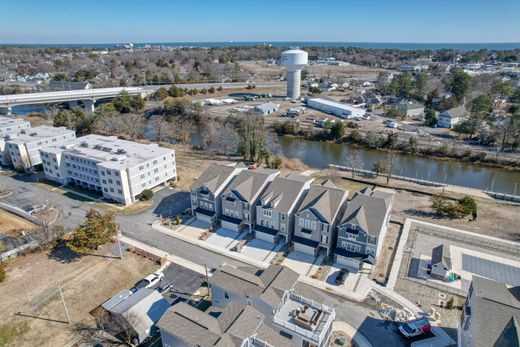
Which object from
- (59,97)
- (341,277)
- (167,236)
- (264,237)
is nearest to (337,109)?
(264,237)

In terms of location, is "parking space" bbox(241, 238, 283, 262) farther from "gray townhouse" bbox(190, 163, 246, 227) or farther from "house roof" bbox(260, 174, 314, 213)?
"gray townhouse" bbox(190, 163, 246, 227)

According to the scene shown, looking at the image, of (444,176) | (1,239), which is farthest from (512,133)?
(1,239)

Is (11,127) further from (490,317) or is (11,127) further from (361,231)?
(490,317)

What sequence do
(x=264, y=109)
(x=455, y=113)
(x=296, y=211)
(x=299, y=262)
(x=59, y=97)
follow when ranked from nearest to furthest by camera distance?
(x=299, y=262)
(x=296, y=211)
(x=455, y=113)
(x=264, y=109)
(x=59, y=97)

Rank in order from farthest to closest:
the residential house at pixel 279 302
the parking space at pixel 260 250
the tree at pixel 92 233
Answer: the parking space at pixel 260 250 < the tree at pixel 92 233 < the residential house at pixel 279 302

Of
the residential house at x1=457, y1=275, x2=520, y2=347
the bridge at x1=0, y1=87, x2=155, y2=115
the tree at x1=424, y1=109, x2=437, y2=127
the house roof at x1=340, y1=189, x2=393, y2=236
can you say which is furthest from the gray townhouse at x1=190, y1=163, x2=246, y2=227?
the bridge at x1=0, y1=87, x2=155, y2=115

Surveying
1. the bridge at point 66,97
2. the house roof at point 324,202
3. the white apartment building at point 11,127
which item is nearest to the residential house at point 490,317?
the house roof at point 324,202

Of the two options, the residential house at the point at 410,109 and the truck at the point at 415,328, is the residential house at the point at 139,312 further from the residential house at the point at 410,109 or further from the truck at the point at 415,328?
the residential house at the point at 410,109
